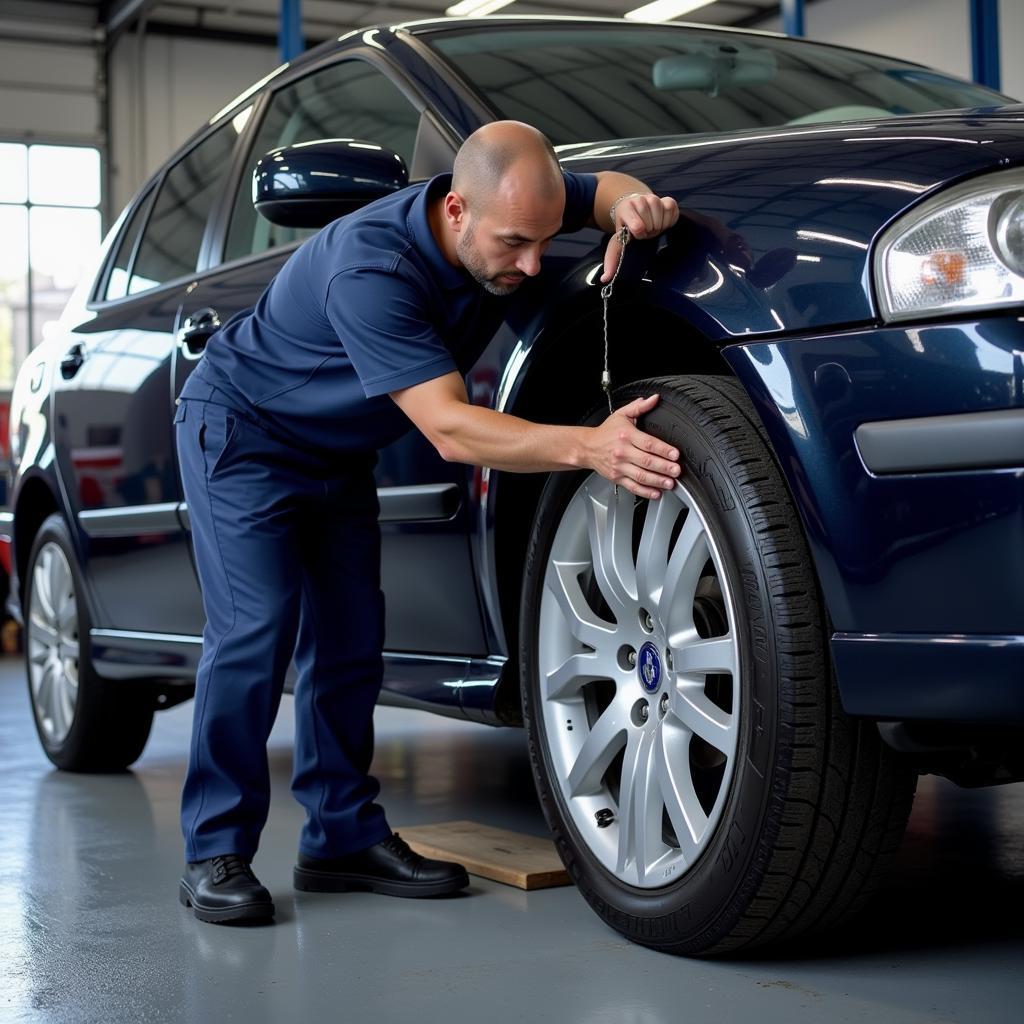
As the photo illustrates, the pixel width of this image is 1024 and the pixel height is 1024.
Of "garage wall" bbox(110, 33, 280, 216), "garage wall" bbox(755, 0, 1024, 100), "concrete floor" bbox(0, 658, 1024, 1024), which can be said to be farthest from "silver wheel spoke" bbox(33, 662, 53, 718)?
"garage wall" bbox(110, 33, 280, 216)

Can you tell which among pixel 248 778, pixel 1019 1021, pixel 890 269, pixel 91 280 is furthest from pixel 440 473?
pixel 91 280

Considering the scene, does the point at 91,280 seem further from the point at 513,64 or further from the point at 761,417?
the point at 761,417

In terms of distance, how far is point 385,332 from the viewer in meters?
2.16

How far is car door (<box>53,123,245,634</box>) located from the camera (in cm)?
337

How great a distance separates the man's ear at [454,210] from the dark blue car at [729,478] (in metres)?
0.15

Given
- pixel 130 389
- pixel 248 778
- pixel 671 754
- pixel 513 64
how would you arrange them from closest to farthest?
pixel 671 754 → pixel 248 778 → pixel 513 64 → pixel 130 389

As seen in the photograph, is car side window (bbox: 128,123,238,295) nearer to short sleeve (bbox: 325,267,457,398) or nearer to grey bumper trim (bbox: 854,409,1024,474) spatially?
short sleeve (bbox: 325,267,457,398)

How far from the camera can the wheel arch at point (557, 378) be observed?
7.32 ft

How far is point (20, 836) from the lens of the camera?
317 centimetres

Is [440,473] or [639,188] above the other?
[639,188]

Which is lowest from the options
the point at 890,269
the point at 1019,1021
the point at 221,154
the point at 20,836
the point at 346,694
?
the point at 20,836

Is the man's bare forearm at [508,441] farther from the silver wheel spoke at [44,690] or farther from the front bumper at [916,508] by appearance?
the silver wheel spoke at [44,690]

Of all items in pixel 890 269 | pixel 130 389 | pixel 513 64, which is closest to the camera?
pixel 890 269

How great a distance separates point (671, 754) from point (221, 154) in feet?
6.84
